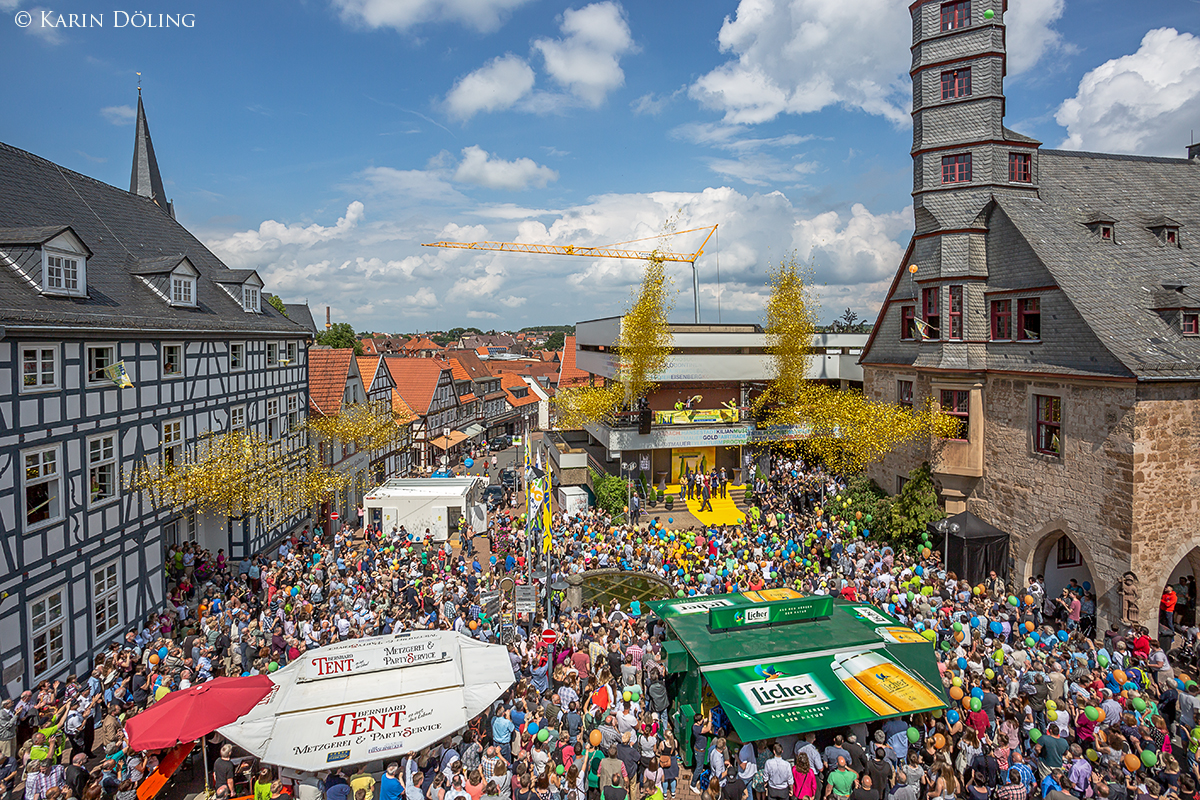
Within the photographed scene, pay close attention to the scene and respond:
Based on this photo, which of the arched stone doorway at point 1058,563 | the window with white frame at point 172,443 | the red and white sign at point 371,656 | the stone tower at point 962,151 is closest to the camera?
the red and white sign at point 371,656

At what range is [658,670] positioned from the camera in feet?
40.1

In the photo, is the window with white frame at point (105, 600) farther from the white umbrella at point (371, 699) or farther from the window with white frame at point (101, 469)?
the white umbrella at point (371, 699)

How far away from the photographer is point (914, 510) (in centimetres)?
2067

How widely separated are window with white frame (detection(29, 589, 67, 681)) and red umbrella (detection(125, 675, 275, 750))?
5.82 m

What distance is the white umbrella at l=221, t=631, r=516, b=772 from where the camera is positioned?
882 cm

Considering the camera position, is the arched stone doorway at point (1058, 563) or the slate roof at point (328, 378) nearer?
the arched stone doorway at point (1058, 563)

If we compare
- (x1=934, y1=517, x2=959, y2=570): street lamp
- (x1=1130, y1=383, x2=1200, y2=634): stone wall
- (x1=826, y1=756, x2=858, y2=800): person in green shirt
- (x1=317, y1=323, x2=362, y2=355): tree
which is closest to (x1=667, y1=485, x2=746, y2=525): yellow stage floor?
(x1=934, y1=517, x2=959, y2=570): street lamp

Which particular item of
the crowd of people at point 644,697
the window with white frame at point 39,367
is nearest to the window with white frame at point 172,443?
the crowd of people at point 644,697

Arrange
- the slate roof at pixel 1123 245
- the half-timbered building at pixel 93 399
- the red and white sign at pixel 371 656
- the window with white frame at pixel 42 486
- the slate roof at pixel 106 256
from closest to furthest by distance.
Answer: the red and white sign at pixel 371 656 → the half-timbered building at pixel 93 399 → the window with white frame at pixel 42 486 → the slate roof at pixel 106 256 → the slate roof at pixel 1123 245

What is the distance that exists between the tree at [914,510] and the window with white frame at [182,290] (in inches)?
876

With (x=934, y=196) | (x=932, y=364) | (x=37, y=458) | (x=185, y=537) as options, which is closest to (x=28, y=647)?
(x=37, y=458)

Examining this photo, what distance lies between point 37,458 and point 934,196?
24122 mm

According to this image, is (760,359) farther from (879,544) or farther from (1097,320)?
(1097,320)

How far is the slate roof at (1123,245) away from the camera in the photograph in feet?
53.6
